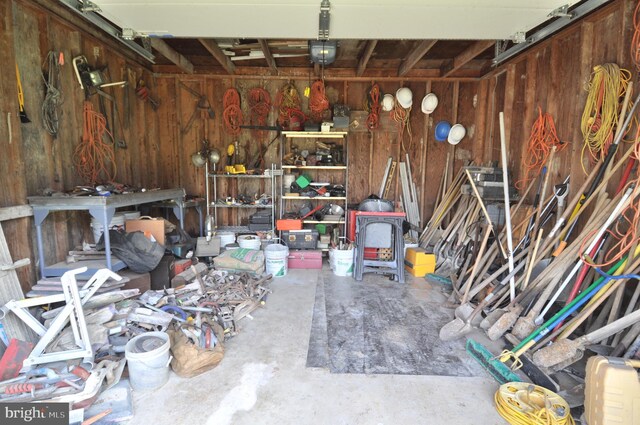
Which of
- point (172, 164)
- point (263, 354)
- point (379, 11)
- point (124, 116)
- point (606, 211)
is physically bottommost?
point (263, 354)

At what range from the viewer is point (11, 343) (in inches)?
79.8

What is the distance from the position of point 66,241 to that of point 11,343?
61.7 inches

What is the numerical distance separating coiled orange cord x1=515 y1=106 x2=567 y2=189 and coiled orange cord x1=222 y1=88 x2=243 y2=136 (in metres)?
4.11

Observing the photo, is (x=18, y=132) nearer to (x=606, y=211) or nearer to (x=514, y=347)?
(x=514, y=347)

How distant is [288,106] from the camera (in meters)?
5.29

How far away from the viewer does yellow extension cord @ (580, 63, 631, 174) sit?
265 cm

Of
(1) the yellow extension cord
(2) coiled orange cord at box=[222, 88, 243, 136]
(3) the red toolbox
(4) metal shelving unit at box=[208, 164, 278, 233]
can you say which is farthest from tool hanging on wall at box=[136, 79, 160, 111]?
(1) the yellow extension cord

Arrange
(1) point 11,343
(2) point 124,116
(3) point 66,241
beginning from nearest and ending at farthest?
1. (1) point 11,343
2. (3) point 66,241
3. (2) point 124,116

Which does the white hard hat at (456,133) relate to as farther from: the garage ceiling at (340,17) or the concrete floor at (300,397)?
the concrete floor at (300,397)

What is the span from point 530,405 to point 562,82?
10.2ft

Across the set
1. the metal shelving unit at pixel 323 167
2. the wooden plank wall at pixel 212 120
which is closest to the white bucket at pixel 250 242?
the metal shelving unit at pixel 323 167

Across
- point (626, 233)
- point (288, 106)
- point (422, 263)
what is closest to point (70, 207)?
point (288, 106)

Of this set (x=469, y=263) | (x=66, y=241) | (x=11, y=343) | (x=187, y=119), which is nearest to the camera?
(x=11, y=343)

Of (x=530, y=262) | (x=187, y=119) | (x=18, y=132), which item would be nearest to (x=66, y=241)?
(x=18, y=132)
